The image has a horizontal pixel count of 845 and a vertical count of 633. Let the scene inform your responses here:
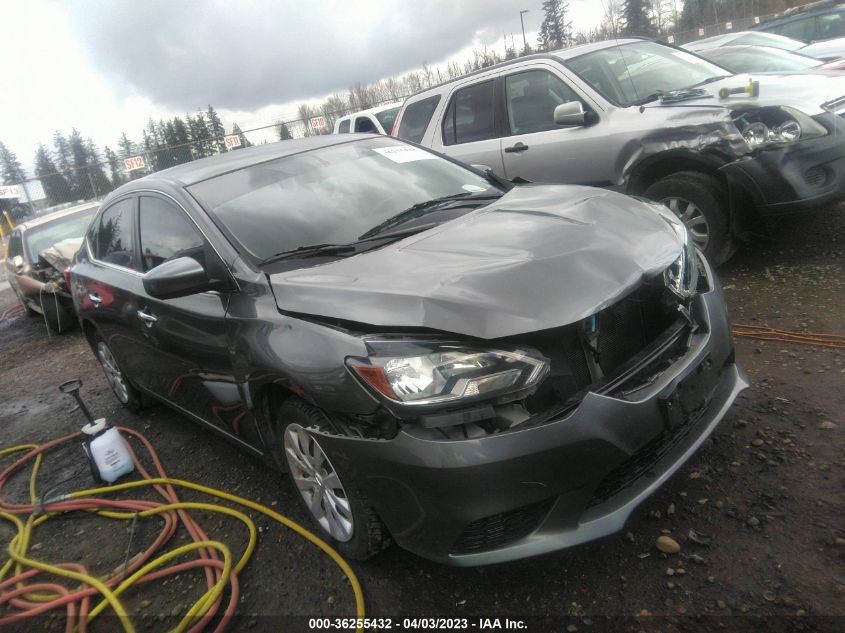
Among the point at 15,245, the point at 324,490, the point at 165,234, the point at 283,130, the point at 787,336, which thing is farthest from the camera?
the point at 283,130

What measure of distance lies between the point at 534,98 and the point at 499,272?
12.3 feet

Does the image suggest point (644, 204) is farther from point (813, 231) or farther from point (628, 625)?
point (813, 231)

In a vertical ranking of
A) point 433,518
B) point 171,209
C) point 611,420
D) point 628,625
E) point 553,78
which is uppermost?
point 553,78

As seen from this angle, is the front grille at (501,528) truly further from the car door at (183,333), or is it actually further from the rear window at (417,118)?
the rear window at (417,118)

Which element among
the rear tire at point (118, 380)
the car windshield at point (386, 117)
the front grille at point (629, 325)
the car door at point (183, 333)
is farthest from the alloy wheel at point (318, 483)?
the car windshield at point (386, 117)

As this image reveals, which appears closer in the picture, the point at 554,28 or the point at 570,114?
the point at 570,114

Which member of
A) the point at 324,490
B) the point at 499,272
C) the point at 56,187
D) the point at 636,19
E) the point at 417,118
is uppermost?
the point at 56,187

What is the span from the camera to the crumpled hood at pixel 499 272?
1.91 m

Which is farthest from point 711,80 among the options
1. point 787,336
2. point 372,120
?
point 372,120

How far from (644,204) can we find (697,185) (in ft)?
6.01

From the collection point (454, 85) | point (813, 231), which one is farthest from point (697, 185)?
point (454, 85)

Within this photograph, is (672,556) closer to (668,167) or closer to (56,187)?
(668,167)

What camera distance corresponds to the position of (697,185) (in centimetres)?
431

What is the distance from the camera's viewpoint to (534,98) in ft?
17.2
